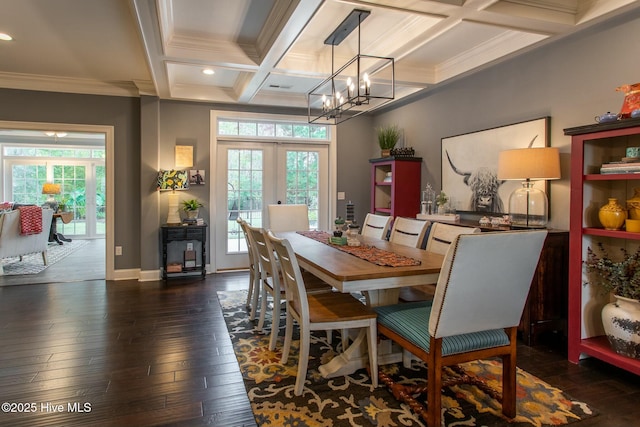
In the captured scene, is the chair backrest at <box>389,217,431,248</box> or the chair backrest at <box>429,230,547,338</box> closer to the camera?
the chair backrest at <box>429,230,547,338</box>

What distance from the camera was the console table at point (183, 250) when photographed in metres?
5.17

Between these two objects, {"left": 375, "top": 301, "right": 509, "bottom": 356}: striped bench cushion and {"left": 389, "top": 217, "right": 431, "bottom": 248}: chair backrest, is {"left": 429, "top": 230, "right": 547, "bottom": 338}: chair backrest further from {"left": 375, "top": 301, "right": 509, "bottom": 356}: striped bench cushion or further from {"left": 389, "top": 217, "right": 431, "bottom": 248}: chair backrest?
{"left": 389, "top": 217, "right": 431, "bottom": 248}: chair backrest

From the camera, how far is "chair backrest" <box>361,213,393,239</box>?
153 inches

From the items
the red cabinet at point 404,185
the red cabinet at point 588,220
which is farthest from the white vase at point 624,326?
the red cabinet at point 404,185

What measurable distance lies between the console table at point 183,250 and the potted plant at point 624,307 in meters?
4.47

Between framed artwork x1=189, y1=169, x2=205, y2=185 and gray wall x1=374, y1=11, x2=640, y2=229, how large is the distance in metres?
3.39

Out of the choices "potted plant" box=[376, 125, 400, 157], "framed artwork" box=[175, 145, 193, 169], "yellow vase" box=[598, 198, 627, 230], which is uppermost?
"potted plant" box=[376, 125, 400, 157]

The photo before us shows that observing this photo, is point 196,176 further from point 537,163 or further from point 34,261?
point 537,163

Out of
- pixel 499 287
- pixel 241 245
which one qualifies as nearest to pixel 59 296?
pixel 241 245

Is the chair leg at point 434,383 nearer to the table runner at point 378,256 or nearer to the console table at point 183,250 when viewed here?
the table runner at point 378,256

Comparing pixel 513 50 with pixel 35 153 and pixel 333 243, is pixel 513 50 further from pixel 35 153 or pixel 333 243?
pixel 35 153

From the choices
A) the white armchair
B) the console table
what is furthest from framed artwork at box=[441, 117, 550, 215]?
the white armchair

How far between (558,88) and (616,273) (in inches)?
64.8

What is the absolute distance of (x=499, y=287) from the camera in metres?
1.92
